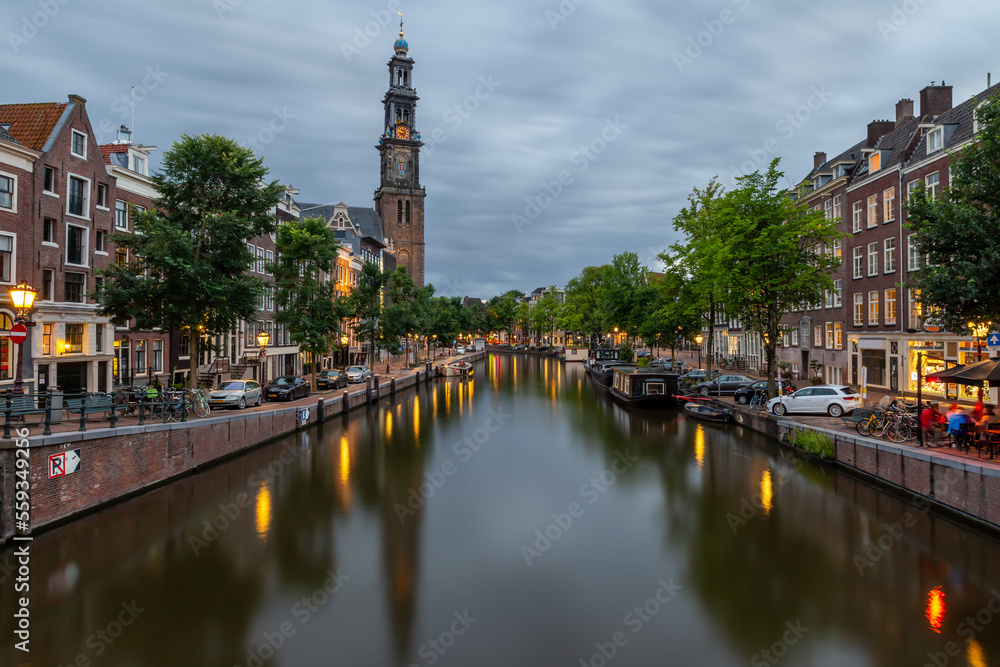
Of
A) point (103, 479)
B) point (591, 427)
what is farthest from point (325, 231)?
point (103, 479)

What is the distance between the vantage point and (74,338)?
101 ft

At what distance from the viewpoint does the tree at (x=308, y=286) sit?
1634 inches

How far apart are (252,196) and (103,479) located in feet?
53.5

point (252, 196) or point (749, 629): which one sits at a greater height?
point (252, 196)

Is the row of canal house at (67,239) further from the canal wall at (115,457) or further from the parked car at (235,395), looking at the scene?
the canal wall at (115,457)

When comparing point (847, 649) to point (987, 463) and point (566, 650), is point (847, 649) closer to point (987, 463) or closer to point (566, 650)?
point (566, 650)

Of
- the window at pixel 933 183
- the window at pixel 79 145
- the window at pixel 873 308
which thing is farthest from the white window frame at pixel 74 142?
the window at pixel 873 308

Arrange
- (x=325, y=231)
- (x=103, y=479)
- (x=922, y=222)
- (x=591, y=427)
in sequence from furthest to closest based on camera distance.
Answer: (x=325, y=231), (x=591, y=427), (x=922, y=222), (x=103, y=479)

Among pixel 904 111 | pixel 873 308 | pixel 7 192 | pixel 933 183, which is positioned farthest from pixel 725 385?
pixel 7 192

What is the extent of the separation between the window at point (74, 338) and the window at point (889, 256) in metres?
47.8

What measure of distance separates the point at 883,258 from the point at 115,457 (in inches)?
1712

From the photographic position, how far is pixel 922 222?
21.0 metres

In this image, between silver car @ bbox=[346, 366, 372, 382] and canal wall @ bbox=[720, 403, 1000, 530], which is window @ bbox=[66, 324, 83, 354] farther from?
canal wall @ bbox=[720, 403, 1000, 530]

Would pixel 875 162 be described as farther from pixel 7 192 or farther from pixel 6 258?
pixel 6 258
